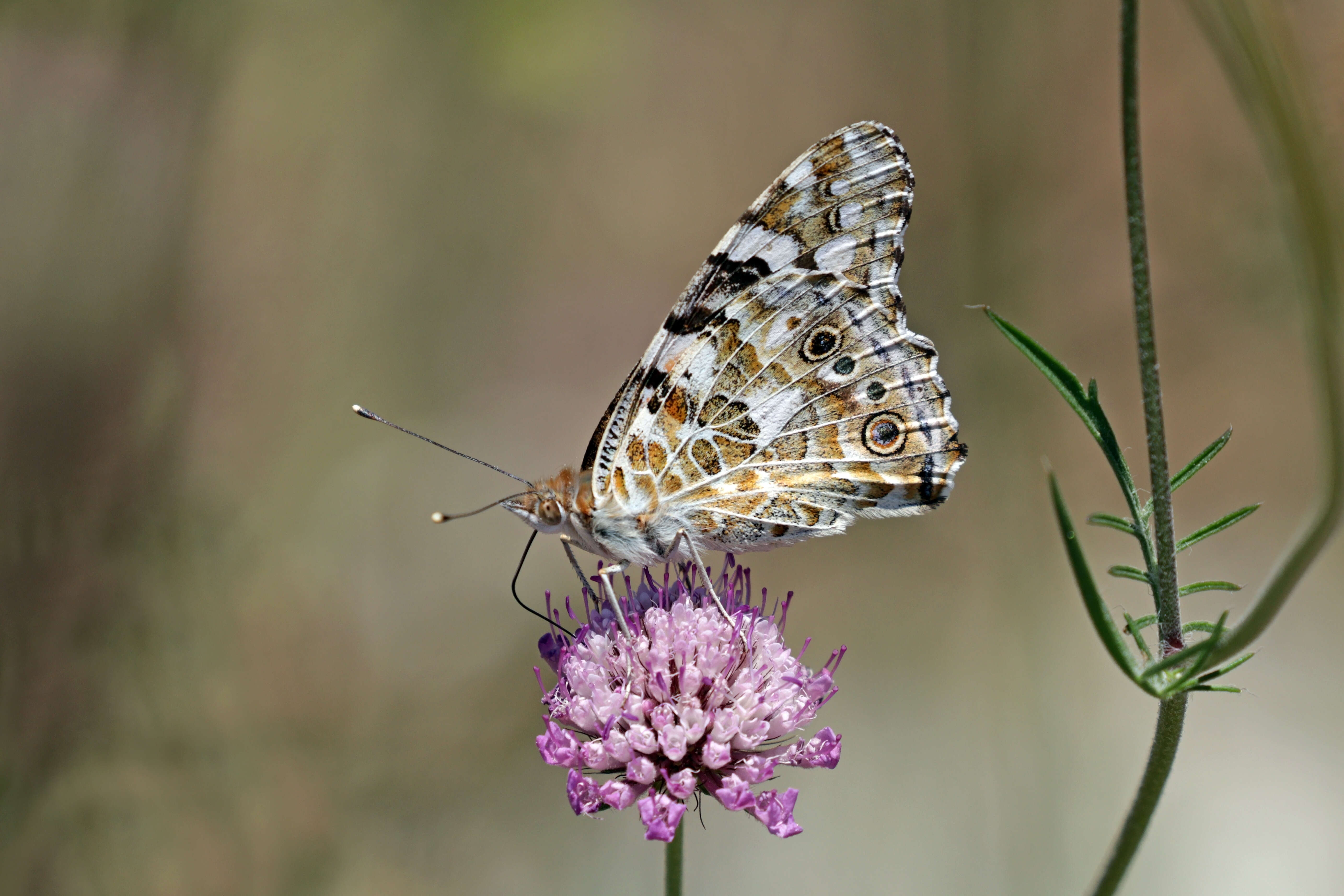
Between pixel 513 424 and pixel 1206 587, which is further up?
pixel 513 424

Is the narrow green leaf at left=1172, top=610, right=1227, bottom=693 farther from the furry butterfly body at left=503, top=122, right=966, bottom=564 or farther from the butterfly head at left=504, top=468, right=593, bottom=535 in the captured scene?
the butterfly head at left=504, top=468, right=593, bottom=535

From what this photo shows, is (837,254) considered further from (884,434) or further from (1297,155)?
(1297,155)

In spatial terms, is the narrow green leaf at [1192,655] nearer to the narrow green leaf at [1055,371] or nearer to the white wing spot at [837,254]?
the narrow green leaf at [1055,371]

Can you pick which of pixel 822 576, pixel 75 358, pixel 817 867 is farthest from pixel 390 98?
pixel 817 867

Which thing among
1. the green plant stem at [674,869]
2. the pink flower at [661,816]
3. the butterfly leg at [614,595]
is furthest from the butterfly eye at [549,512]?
the green plant stem at [674,869]

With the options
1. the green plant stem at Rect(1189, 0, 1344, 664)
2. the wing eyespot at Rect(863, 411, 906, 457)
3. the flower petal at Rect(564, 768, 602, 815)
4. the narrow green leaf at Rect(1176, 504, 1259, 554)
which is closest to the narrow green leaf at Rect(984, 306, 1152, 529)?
the narrow green leaf at Rect(1176, 504, 1259, 554)

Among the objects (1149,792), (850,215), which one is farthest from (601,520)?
(1149,792)

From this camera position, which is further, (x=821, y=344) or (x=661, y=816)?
(x=821, y=344)

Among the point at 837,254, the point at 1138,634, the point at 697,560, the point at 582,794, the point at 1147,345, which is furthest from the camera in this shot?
the point at 837,254
